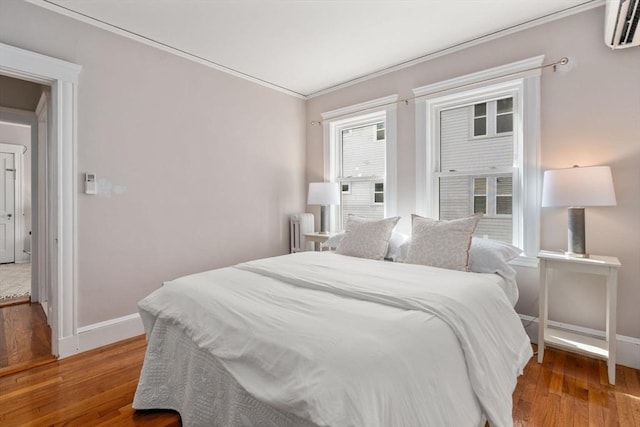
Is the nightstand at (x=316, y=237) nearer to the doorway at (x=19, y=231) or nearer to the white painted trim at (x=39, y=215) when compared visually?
the doorway at (x=19, y=231)

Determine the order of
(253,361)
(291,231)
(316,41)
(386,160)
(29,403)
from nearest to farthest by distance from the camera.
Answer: (253,361) < (29,403) < (316,41) < (386,160) < (291,231)

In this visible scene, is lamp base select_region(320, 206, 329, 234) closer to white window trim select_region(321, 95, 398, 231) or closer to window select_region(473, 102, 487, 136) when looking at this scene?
white window trim select_region(321, 95, 398, 231)

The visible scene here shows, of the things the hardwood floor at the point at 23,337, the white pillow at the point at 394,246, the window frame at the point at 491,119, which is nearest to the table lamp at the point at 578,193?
Result: the window frame at the point at 491,119

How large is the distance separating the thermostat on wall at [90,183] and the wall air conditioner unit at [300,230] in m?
2.17

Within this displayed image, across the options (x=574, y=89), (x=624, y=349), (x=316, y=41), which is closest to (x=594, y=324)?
(x=624, y=349)

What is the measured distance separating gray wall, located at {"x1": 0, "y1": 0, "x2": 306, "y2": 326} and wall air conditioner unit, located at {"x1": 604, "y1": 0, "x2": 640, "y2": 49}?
312 centimetres

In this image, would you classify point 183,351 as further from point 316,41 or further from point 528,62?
point 528,62

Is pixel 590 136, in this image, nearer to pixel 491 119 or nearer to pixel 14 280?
pixel 491 119

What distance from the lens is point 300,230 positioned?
404cm

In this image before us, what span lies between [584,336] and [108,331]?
377cm

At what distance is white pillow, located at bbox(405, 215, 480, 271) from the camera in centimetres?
227

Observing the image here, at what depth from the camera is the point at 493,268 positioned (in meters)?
2.24

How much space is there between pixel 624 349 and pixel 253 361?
2.68 m

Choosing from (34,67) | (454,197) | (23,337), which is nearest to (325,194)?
(454,197)
